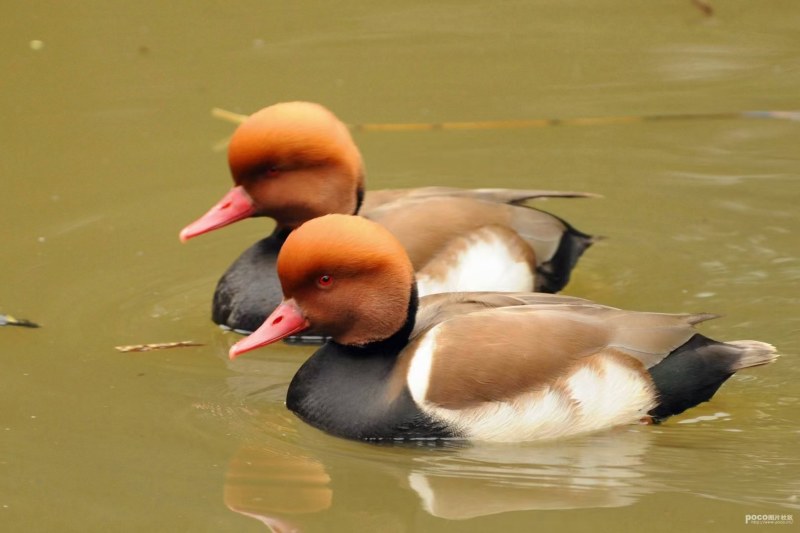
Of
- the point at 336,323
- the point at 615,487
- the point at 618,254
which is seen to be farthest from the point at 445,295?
the point at 618,254

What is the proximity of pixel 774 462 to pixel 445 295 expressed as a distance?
56.2 inches

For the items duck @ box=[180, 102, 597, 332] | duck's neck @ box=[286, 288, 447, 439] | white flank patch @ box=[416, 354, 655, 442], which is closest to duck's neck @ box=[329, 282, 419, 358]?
duck's neck @ box=[286, 288, 447, 439]

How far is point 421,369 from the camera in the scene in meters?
5.26

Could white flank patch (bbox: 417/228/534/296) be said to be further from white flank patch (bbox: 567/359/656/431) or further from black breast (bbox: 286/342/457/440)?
white flank patch (bbox: 567/359/656/431)

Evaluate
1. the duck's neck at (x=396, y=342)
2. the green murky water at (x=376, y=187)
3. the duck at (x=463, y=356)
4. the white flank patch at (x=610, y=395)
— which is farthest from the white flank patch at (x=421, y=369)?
the white flank patch at (x=610, y=395)

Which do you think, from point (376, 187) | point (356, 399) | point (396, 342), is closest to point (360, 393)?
point (356, 399)

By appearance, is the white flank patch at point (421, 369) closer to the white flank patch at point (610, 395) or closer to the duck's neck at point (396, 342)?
the duck's neck at point (396, 342)

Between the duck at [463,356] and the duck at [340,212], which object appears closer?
the duck at [463,356]

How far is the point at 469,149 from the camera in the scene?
8.29 metres

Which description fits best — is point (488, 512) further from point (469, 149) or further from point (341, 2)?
point (341, 2)

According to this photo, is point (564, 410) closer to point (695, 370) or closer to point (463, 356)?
point (463, 356)

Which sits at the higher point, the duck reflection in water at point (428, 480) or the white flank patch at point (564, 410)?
the white flank patch at point (564, 410)

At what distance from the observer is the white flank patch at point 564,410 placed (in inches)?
205

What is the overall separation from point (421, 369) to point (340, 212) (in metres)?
1.58
